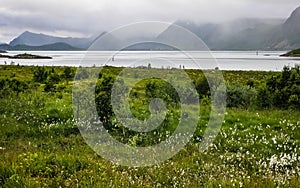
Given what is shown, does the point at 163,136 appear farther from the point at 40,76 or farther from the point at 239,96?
the point at 40,76

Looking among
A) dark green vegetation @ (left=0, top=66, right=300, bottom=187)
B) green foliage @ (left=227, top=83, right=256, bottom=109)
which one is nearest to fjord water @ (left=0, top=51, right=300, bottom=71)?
dark green vegetation @ (left=0, top=66, right=300, bottom=187)

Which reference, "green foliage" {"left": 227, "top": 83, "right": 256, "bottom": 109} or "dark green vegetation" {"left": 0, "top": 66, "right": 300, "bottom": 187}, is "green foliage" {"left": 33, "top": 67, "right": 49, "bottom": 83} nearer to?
"dark green vegetation" {"left": 0, "top": 66, "right": 300, "bottom": 187}

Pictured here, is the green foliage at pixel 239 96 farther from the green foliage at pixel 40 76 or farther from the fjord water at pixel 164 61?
the green foliage at pixel 40 76

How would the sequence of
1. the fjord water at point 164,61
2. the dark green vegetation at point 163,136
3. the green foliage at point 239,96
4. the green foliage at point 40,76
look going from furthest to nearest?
the green foliage at point 40,76, the green foliage at point 239,96, the fjord water at point 164,61, the dark green vegetation at point 163,136

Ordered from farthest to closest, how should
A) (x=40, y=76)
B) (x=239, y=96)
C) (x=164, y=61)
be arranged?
1. (x=40, y=76)
2. (x=239, y=96)
3. (x=164, y=61)

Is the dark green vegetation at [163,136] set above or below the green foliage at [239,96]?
below

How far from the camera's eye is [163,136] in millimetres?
13281

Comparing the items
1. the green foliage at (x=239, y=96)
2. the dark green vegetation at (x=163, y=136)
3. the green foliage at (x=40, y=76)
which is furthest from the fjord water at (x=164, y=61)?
the green foliage at (x=40, y=76)

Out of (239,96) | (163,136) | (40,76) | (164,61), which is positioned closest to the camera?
(163,136)

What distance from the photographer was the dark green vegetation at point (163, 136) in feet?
22.5

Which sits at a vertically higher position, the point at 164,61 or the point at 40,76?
the point at 40,76

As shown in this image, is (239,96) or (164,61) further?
(239,96)

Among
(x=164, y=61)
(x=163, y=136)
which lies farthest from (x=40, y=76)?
(x=163, y=136)

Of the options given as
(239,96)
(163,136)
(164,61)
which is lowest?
(163,136)
